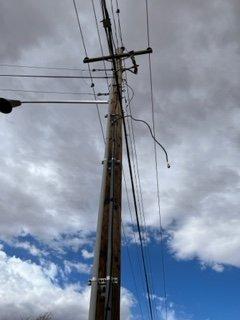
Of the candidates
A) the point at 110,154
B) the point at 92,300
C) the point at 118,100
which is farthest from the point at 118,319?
the point at 118,100

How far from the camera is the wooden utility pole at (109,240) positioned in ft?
21.6

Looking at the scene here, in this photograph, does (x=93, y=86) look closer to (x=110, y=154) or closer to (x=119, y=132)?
(x=119, y=132)

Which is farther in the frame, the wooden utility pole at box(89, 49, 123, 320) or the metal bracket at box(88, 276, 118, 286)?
the metal bracket at box(88, 276, 118, 286)

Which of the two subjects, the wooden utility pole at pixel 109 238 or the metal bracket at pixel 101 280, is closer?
the wooden utility pole at pixel 109 238

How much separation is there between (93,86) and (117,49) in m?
1.22

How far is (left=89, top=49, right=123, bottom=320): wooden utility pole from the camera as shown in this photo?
6586mm

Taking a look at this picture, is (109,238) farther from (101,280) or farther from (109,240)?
(101,280)

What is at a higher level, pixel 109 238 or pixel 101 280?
pixel 109 238

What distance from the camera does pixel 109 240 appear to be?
718 centimetres

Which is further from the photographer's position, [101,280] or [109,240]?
[109,240]

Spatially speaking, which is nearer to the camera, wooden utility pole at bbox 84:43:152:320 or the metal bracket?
wooden utility pole at bbox 84:43:152:320

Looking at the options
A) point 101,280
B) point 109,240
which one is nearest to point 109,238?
point 109,240

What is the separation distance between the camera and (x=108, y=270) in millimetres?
6840

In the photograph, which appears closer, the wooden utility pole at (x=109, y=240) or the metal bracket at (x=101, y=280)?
the wooden utility pole at (x=109, y=240)
